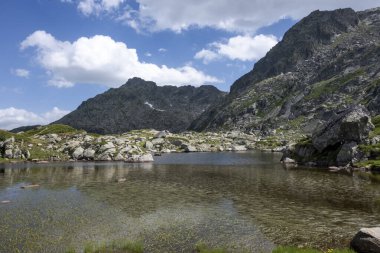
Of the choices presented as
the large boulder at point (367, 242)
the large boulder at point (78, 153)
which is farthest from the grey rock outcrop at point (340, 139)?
the large boulder at point (78, 153)

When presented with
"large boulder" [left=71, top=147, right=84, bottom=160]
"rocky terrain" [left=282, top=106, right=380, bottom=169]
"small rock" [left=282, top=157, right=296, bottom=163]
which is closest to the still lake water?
"rocky terrain" [left=282, top=106, right=380, bottom=169]

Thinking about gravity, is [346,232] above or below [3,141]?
below

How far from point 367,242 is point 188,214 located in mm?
23480

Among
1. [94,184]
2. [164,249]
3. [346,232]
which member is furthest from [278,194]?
[94,184]

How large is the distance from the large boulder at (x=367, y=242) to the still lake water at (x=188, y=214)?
10.7ft

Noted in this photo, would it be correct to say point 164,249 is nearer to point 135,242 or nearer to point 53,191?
point 135,242

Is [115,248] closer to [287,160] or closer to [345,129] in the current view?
[345,129]

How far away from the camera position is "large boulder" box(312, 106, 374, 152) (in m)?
114

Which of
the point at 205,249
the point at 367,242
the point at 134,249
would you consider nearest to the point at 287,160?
the point at 367,242

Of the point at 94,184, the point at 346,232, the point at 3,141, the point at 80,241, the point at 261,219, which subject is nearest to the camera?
the point at 80,241

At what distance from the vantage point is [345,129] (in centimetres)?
11631

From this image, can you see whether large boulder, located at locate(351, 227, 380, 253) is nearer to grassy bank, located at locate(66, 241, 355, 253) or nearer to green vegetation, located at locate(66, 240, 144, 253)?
grassy bank, located at locate(66, 241, 355, 253)

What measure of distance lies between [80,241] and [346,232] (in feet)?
90.5

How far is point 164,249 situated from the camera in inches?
1249
